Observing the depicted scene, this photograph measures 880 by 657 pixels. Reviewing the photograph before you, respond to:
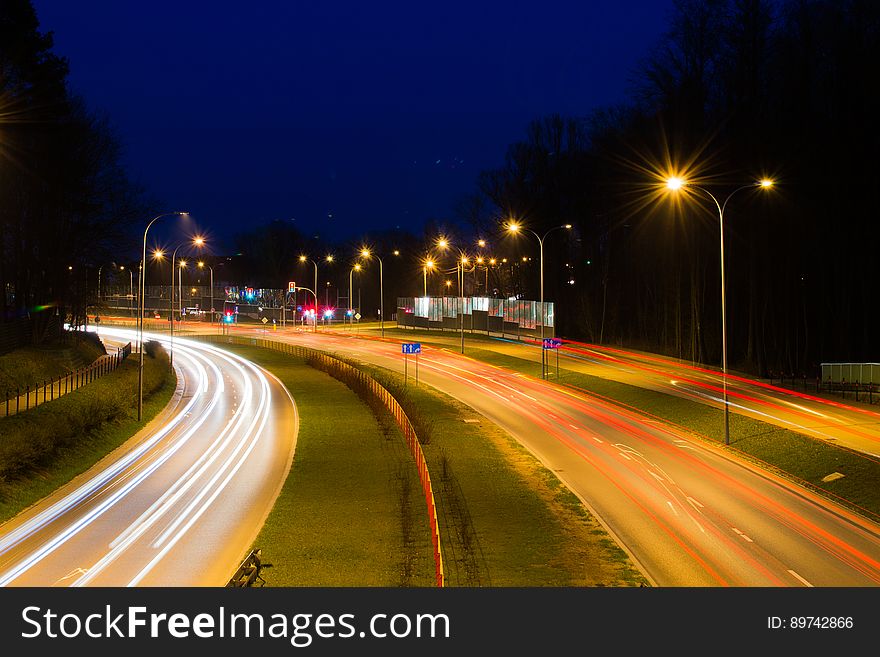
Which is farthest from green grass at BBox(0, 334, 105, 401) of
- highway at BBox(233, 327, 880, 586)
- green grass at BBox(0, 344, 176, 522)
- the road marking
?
the road marking

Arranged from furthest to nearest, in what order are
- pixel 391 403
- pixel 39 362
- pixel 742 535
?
pixel 39 362, pixel 391 403, pixel 742 535

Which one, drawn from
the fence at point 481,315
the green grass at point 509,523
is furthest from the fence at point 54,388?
the fence at point 481,315

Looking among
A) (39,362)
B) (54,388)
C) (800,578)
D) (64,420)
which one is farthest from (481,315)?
(800,578)

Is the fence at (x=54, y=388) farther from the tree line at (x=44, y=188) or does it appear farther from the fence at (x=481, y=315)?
the fence at (x=481, y=315)

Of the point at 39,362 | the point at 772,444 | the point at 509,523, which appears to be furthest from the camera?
the point at 39,362

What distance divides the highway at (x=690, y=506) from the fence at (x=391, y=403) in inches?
183

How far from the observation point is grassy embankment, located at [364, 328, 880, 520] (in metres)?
24.4

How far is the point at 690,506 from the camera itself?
23.0 metres

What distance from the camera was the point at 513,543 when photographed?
764 inches

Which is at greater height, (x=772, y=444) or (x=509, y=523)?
(x=772, y=444)

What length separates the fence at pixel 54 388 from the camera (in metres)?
34.5

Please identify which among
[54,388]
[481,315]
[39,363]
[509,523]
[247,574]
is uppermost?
[481,315]

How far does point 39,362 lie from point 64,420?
54.0 ft

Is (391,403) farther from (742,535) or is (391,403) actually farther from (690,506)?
(742,535)
